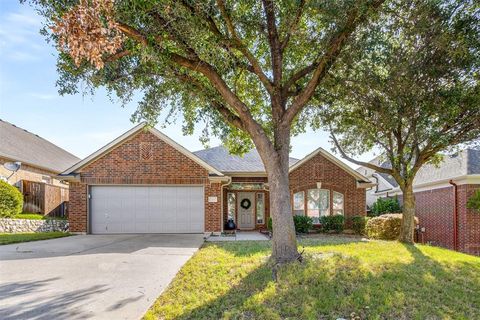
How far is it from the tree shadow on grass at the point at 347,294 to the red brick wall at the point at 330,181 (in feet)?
34.2

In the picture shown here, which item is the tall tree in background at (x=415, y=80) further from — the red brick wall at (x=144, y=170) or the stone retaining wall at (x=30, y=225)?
the stone retaining wall at (x=30, y=225)

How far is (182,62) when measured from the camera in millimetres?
7551

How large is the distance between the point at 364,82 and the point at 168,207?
1032 centimetres

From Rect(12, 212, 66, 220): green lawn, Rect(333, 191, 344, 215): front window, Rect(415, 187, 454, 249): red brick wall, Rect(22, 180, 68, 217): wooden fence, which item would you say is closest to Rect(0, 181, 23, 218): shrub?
Rect(12, 212, 66, 220): green lawn

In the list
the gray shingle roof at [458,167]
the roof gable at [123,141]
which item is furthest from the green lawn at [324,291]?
the roof gable at [123,141]

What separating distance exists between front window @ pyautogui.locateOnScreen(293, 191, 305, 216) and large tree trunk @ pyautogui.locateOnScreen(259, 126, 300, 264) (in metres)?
10.6

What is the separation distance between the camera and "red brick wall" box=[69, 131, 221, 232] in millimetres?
15531

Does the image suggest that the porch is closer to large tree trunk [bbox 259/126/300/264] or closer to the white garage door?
the white garage door

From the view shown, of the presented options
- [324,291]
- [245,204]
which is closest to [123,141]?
[245,204]

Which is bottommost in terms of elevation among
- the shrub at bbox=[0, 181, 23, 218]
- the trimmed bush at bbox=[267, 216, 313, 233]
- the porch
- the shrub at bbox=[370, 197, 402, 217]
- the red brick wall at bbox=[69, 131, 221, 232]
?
the porch

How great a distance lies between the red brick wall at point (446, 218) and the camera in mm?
14281

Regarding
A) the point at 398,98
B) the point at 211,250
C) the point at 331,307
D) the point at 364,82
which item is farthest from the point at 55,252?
the point at 398,98

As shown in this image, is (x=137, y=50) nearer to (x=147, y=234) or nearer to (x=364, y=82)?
(x=364, y=82)

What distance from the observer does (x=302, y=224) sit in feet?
55.0
